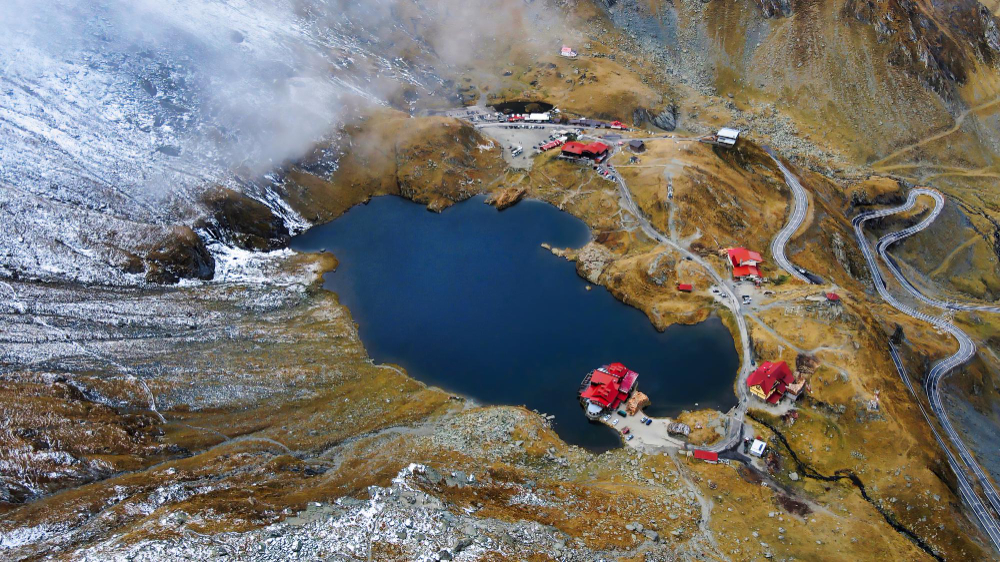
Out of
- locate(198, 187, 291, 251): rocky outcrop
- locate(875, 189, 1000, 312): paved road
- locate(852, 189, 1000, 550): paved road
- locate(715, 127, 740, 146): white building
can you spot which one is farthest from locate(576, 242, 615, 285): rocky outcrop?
locate(875, 189, 1000, 312): paved road

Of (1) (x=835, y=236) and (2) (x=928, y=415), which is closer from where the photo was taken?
(2) (x=928, y=415)

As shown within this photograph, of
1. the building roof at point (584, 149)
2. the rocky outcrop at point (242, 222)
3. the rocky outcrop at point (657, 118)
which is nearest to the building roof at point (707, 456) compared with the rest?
the building roof at point (584, 149)

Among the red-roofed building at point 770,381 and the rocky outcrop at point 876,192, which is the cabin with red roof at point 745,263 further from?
the rocky outcrop at point 876,192

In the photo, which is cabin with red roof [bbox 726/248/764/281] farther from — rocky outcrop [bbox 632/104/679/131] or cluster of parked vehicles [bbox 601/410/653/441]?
rocky outcrop [bbox 632/104/679/131]

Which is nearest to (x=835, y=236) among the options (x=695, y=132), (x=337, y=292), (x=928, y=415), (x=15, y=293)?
(x=928, y=415)

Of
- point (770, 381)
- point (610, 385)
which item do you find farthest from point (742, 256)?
point (610, 385)

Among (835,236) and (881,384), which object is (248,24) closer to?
(835,236)
